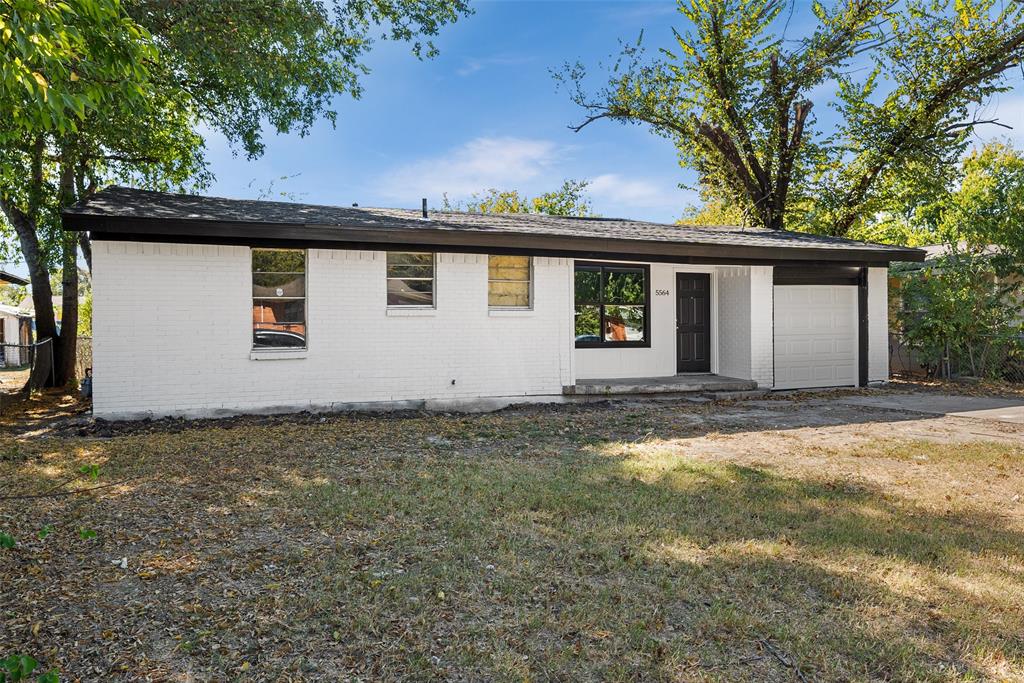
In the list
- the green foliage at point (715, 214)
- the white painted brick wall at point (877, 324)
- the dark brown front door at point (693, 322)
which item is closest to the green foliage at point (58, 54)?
the dark brown front door at point (693, 322)

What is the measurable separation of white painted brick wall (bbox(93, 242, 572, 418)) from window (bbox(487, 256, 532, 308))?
0.25 metres

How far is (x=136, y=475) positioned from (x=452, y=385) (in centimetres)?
519

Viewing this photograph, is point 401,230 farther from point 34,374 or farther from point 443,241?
point 34,374

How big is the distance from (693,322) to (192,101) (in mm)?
12822

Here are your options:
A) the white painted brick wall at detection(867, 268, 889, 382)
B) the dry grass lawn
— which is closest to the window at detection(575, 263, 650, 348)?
the white painted brick wall at detection(867, 268, 889, 382)

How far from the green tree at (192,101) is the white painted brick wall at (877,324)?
10115 millimetres

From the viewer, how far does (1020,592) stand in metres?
3.60

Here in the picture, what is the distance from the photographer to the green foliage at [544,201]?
30.8 meters

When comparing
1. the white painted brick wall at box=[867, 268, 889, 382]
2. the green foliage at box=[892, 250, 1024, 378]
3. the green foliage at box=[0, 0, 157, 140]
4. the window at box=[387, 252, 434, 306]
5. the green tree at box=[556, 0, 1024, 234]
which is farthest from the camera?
the green tree at box=[556, 0, 1024, 234]

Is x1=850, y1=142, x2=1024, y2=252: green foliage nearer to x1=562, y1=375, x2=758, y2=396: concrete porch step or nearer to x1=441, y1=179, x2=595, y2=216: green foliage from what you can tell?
x1=562, y1=375, x2=758, y2=396: concrete porch step

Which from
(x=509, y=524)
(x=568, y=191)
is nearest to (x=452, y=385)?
(x=509, y=524)

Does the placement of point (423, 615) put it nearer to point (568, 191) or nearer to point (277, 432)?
point (277, 432)

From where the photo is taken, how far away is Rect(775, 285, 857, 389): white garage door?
12.9 m

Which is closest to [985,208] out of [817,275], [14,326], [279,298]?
[817,275]
